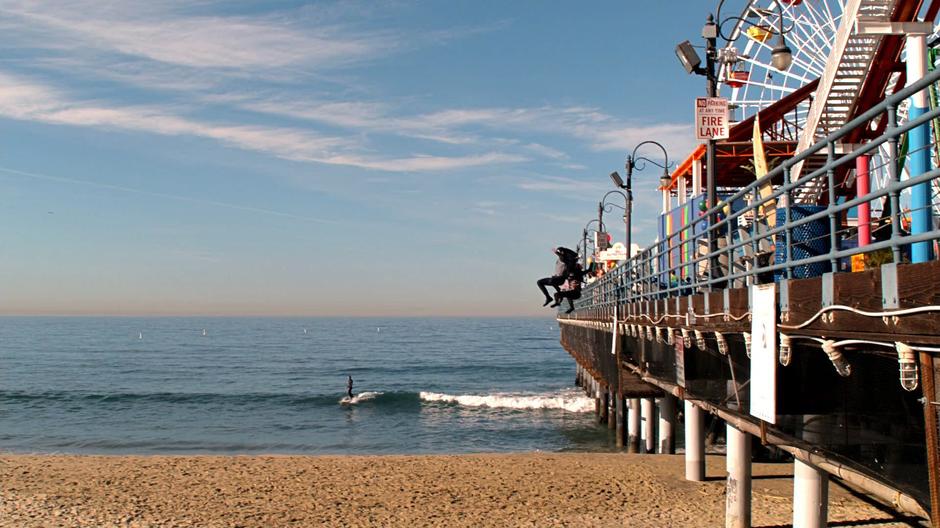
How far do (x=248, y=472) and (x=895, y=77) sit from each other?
691 inches

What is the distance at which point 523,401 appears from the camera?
Answer: 42969 mm

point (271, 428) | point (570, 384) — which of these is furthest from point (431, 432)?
point (570, 384)

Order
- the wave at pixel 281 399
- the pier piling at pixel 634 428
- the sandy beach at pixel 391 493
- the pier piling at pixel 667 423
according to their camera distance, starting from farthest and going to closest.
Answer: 1. the wave at pixel 281 399
2. the pier piling at pixel 634 428
3. the pier piling at pixel 667 423
4. the sandy beach at pixel 391 493

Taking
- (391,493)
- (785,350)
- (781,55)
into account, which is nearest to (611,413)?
(391,493)

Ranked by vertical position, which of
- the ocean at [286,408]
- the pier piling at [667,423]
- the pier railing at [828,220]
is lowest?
the ocean at [286,408]

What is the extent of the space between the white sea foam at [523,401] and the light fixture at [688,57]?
2722 cm

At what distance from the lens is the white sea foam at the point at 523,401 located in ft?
131

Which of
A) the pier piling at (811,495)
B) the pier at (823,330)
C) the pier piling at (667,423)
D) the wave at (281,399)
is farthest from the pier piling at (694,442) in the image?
the wave at (281,399)

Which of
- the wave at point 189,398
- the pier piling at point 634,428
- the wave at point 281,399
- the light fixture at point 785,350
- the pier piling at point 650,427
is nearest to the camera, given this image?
the light fixture at point 785,350

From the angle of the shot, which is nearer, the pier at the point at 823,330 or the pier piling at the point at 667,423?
the pier at the point at 823,330

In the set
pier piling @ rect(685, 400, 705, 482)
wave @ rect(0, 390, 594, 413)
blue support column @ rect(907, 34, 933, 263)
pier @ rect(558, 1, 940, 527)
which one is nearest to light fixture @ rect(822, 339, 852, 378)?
pier @ rect(558, 1, 940, 527)

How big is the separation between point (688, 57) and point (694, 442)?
6477 mm

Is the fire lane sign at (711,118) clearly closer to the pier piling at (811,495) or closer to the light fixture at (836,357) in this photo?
the pier piling at (811,495)

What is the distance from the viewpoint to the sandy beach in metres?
13.5
